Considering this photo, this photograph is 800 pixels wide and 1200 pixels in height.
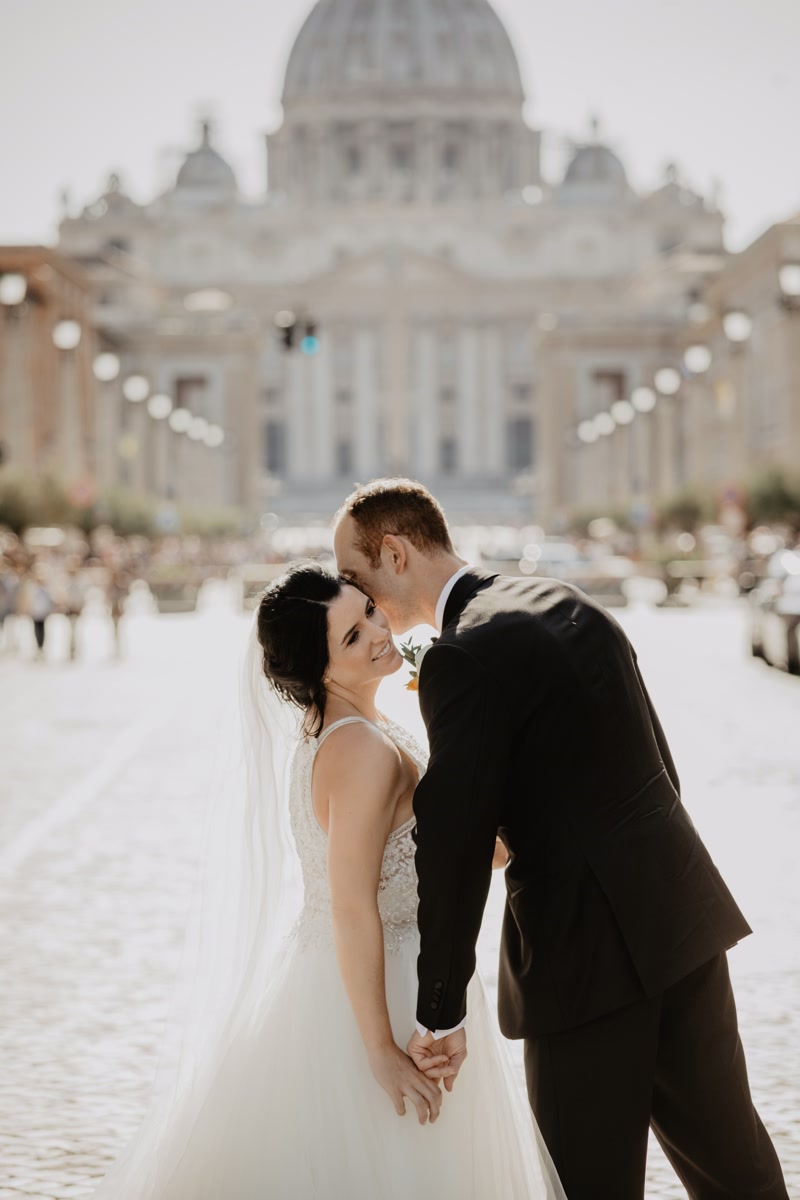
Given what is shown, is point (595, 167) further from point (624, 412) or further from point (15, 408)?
point (15, 408)

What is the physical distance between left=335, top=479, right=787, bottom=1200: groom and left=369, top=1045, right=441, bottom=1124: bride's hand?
69mm

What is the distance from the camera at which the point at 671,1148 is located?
4.01 metres

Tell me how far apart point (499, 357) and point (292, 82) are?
36.1 metres

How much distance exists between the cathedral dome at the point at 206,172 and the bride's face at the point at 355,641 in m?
137

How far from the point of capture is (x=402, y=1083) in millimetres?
3879

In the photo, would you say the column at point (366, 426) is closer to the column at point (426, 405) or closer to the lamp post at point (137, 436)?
the column at point (426, 405)

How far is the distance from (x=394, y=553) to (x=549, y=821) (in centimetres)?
63

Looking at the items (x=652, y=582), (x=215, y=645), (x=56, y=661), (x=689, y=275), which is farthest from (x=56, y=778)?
(x=689, y=275)

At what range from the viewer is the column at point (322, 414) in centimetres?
12088

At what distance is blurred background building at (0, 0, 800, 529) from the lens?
64.6 m

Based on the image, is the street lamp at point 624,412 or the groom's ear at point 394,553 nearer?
the groom's ear at point 394,553

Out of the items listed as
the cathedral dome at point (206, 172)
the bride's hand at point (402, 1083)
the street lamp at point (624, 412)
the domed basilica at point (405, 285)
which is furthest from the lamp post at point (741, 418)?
the cathedral dome at point (206, 172)

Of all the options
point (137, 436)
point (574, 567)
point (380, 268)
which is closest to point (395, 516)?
point (574, 567)

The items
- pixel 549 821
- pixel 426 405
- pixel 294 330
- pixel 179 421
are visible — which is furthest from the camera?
pixel 426 405
